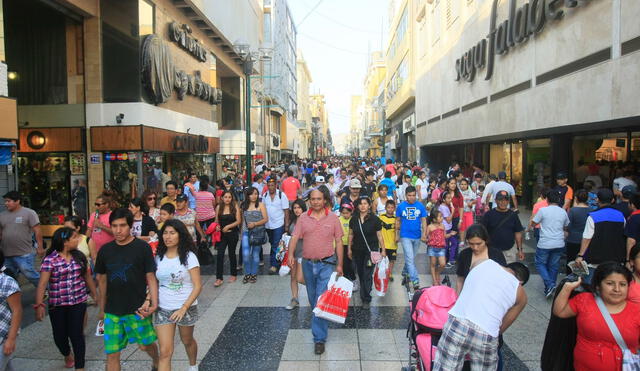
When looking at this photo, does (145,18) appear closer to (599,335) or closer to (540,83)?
(540,83)

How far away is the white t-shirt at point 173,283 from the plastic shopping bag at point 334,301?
1.49m

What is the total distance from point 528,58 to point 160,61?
34.4 ft

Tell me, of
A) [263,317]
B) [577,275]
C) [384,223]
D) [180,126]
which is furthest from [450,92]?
[577,275]

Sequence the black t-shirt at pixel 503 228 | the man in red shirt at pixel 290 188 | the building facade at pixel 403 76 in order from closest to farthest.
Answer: the black t-shirt at pixel 503 228
the man in red shirt at pixel 290 188
the building facade at pixel 403 76

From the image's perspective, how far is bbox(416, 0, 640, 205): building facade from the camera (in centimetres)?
909

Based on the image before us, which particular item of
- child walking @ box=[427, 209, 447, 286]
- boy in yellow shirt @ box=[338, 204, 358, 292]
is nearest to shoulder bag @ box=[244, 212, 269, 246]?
boy in yellow shirt @ box=[338, 204, 358, 292]

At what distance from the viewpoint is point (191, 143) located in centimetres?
1798

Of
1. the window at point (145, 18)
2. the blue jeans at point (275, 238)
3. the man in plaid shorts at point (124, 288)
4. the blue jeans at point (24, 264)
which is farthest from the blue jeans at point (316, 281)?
the window at point (145, 18)

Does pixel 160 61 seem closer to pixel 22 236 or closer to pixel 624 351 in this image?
pixel 22 236

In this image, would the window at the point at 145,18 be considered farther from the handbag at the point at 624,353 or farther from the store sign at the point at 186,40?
the handbag at the point at 624,353

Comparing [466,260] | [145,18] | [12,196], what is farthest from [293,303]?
[145,18]

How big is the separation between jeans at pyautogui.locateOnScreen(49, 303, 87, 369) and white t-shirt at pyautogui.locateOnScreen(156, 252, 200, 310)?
1084mm

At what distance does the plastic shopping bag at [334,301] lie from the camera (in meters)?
5.11

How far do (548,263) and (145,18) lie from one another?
40.4 feet
